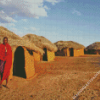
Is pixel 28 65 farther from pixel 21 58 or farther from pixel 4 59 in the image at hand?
pixel 4 59

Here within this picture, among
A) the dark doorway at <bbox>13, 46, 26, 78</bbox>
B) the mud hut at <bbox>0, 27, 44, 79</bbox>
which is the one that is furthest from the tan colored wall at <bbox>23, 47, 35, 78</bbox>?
the dark doorway at <bbox>13, 46, 26, 78</bbox>

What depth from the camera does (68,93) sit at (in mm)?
3311

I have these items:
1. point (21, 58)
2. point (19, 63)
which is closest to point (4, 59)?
point (21, 58)

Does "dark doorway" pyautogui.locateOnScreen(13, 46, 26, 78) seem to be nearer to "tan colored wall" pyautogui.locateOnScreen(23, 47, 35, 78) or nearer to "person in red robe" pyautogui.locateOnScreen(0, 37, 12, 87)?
"tan colored wall" pyautogui.locateOnScreen(23, 47, 35, 78)

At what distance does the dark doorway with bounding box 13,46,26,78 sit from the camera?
5.17 m

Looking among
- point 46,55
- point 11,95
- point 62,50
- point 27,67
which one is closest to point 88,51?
point 62,50

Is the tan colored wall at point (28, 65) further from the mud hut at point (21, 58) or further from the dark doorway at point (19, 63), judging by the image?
the dark doorway at point (19, 63)

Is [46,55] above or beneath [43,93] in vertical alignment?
above

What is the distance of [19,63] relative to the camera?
5375 mm

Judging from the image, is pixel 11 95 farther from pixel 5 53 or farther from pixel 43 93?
pixel 5 53

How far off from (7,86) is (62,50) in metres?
16.7

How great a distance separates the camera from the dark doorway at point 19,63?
517 cm

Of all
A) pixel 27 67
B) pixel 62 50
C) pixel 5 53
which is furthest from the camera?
pixel 62 50

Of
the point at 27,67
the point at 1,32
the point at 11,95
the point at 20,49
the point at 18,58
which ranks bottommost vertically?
the point at 11,95
